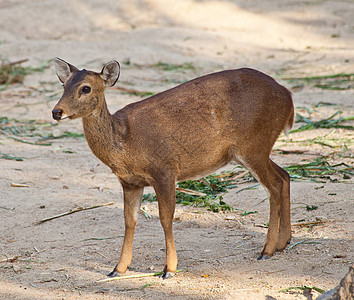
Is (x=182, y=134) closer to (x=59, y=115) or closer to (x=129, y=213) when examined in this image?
(x=129, y=213)

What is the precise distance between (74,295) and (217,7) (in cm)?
1445

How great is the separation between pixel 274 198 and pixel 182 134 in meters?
1.02

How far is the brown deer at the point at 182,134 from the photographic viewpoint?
464 centimetres

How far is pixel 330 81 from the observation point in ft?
36.9

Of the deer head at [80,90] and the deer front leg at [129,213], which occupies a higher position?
the deer head at [80,90]

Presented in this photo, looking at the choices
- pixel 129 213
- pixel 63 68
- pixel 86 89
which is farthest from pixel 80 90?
pixel 129 213

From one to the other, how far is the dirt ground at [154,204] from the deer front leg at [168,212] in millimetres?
124

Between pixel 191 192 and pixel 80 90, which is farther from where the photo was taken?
pixel 191 192

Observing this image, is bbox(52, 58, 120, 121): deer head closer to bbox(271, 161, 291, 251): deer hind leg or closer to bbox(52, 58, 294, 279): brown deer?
bbox(52, 58, 294, 279): brown deer

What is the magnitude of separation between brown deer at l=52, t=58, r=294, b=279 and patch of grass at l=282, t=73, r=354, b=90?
6124 mm

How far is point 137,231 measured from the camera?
5730 mm

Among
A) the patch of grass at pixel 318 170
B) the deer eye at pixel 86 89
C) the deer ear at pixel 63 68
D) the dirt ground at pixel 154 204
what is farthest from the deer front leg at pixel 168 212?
the patch of grass at pixel 318 170

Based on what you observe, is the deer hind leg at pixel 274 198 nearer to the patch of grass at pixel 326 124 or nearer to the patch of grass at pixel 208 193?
the patch of grass at pixel 208 193

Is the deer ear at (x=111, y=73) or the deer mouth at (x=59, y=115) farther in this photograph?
the deer ear at (x=111, y=73)
